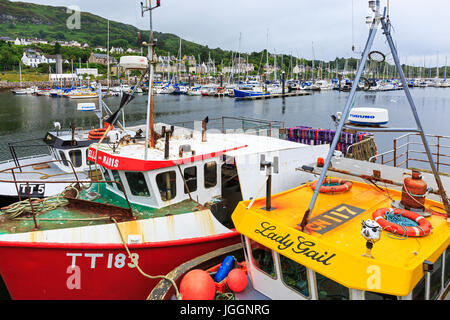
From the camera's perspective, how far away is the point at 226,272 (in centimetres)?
664

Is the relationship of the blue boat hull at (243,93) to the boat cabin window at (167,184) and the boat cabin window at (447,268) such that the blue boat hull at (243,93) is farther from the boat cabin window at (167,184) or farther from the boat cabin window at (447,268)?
the boat cabin window at (447,268)

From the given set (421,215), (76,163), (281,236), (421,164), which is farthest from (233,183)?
(421,164)

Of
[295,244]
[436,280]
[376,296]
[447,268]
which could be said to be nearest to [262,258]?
[295,244]

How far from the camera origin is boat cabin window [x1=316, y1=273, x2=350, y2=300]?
182 inches

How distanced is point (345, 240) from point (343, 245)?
21 cm

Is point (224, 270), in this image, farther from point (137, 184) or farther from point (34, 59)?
point (34, 59)

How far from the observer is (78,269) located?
7.27m

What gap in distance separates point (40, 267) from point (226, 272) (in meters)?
4.15

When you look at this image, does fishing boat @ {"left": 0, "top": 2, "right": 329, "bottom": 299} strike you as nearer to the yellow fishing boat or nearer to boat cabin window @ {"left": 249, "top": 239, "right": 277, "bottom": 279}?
boat cabin window @ {"left": 249, "top": 239, "right": 277, "bottom": 279}

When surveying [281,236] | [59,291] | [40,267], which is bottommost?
[59,291]

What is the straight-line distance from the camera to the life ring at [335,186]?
6832mm

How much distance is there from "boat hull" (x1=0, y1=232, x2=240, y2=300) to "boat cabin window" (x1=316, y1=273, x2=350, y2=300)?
4123mm

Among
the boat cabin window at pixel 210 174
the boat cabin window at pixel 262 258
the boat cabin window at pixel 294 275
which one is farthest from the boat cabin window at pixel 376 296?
the boat cabin window at pixel 210 174
